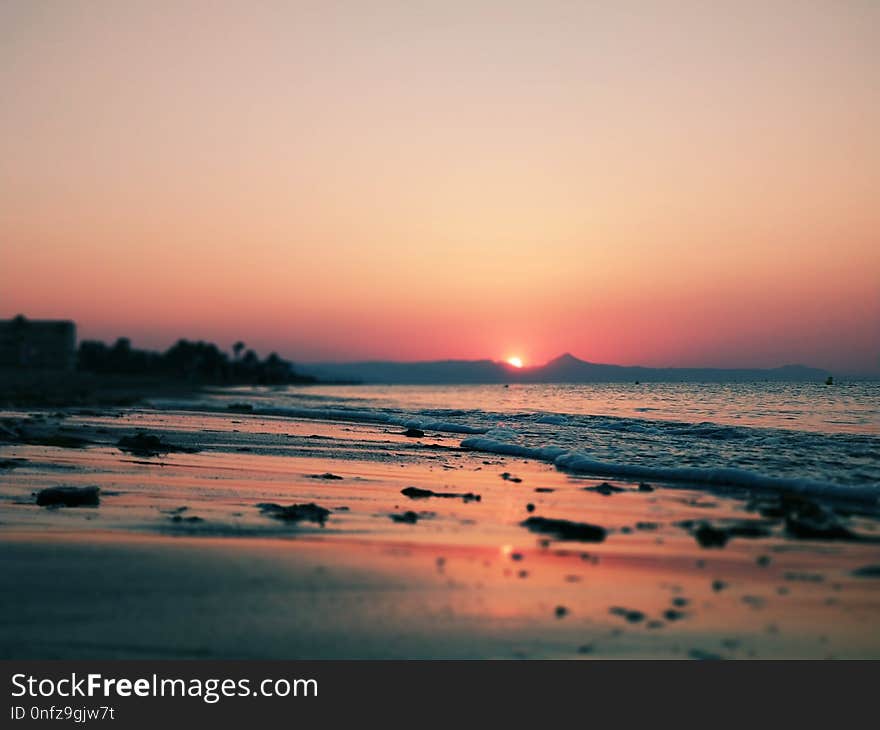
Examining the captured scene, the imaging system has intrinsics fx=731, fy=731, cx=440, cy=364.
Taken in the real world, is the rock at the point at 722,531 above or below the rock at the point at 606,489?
above

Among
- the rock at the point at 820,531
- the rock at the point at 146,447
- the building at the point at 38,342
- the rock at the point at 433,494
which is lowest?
the rock at the point at 433,494

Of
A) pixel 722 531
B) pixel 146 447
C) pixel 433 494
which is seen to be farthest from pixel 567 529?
pixel 146 447

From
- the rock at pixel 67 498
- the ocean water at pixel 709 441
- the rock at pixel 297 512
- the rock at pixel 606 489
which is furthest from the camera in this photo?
the ocean water at pixel 709 441

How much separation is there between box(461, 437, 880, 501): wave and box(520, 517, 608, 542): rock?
194 inches

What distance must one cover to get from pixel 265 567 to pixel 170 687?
2268 millimetres

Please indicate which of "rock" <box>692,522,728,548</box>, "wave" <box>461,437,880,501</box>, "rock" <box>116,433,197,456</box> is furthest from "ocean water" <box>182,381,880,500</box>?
"rock" <box>116,433,197,456</box>

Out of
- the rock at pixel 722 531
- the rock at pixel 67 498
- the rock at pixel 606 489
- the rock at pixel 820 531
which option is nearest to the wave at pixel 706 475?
the rock at pixel 606 489

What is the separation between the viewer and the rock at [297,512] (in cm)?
934

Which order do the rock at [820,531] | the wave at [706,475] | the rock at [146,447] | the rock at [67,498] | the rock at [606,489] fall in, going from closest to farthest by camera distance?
the rock at [820,531] < the rock at [67,498] < the wave at [706,475] < the rock at [606,489] < the rock at [146,447]

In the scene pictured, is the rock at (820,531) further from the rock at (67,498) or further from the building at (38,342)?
the building at (38,342)

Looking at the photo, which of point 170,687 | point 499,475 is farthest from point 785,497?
point 170,687

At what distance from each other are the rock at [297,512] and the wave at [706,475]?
22.3 ft

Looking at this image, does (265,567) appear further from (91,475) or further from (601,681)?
(91,475)

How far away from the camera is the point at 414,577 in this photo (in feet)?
22.1
